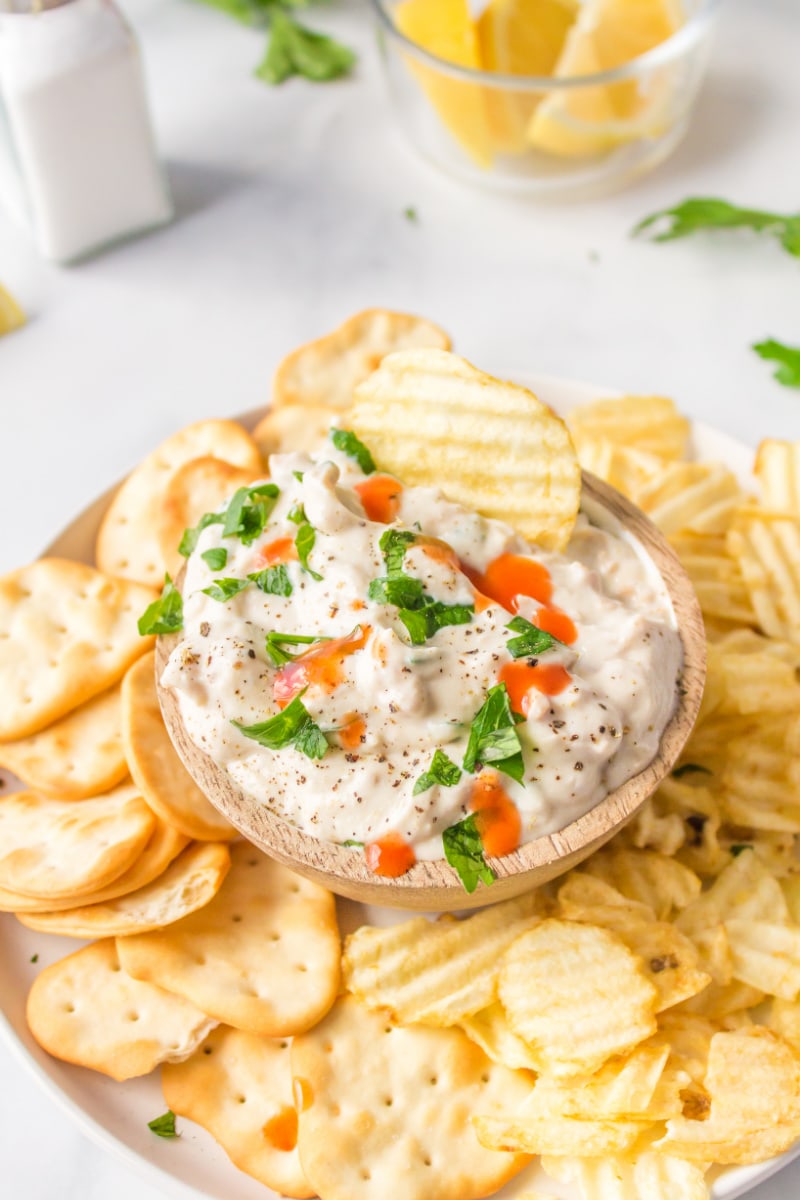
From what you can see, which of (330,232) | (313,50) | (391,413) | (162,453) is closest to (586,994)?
(391,413)

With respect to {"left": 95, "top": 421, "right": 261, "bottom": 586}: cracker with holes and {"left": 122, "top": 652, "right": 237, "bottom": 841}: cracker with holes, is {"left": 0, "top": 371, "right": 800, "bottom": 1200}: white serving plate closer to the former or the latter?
{"left": 122, "top": 652, "right": 237, "bottom": 841}: cracker with holes

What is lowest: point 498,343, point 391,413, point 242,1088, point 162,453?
point 242,1088

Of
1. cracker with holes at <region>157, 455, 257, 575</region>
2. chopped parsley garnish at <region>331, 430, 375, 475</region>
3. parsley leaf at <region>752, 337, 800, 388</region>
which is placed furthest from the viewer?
parsley leaf at <region>752, 337, 800, 388</region>

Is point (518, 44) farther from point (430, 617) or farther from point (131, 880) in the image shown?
point (131, 880)

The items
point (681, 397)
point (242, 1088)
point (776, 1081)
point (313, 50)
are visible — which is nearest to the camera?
point (776, 1081)

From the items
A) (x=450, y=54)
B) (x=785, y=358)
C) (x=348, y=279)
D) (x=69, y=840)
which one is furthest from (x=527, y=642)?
(x=450, y=54)

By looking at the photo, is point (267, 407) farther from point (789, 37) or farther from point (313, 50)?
point (789, 37)

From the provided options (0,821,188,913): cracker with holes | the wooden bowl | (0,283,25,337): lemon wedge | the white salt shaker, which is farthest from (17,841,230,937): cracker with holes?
the white salt shaker
